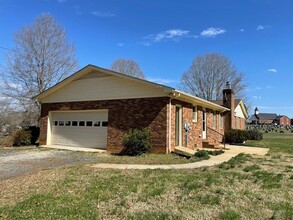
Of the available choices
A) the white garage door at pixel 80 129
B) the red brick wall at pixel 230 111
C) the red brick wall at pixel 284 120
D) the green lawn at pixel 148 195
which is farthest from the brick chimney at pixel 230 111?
the red brick wall at pixel 284 120

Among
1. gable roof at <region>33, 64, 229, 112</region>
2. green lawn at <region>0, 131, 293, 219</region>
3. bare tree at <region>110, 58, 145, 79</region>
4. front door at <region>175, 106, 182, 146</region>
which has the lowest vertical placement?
green lawn at <region>0, 131, 293, 219</region>

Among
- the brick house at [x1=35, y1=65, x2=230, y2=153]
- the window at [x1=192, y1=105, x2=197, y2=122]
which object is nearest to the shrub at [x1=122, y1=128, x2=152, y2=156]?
the brick house at [x1=35, y1=65, x2=230, y2=153]

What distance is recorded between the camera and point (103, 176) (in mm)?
7824

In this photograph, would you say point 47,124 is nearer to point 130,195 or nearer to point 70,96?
point 70,96

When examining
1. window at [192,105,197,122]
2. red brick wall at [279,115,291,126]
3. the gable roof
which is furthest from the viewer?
red brick wall at [279,115,291,126]

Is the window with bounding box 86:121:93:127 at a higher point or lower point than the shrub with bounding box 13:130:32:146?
higher

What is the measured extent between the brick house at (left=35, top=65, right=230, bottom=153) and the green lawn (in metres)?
5.19

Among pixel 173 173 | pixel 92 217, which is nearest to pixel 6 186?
pixel 92 217

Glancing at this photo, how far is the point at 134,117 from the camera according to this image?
14125 mm

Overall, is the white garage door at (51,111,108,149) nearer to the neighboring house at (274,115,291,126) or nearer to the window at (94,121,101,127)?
the window at (94,121,101,127)

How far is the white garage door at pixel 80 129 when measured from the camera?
1566 cm

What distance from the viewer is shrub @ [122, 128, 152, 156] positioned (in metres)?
12.6

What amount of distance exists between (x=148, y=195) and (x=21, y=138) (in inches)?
596

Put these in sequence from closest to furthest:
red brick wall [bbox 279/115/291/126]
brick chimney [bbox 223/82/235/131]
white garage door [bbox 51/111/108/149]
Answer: white garage door [bbox 51/111/108/149]
brick chimney [bbox 223/82/235/131]
red brick wall [bbox 279/115/291/126]
